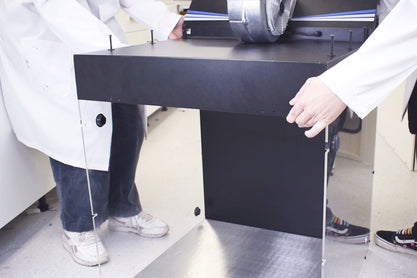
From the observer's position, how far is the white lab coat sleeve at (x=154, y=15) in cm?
155

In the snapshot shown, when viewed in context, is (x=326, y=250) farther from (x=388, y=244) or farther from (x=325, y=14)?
(x=388, y=244)

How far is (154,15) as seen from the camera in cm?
161

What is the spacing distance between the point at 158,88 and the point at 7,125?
844 millimetres

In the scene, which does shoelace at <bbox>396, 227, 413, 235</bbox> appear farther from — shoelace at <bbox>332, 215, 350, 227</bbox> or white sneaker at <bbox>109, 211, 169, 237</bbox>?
white sneaker at <bbox>109, 211, 169, 237</bbox>

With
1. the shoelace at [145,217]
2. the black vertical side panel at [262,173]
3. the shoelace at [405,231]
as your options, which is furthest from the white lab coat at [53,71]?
the shoelace at [405,231]

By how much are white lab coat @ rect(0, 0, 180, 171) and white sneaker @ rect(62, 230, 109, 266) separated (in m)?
0.28

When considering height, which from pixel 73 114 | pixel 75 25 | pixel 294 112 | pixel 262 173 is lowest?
pixel 262 173

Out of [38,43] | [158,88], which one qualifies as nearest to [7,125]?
[38,43]

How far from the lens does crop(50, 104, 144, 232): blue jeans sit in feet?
4.53

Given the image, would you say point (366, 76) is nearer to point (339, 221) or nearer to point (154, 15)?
point (339, 221)

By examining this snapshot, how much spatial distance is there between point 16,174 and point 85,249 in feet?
1.17

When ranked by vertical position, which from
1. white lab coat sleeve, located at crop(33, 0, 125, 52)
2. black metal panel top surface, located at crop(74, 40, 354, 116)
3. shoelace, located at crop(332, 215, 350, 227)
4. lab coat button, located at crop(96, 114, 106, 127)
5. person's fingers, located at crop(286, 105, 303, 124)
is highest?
white lab coat sleeve, located at crop(33, 0, 125, 52)

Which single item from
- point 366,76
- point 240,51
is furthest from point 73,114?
point 366,76

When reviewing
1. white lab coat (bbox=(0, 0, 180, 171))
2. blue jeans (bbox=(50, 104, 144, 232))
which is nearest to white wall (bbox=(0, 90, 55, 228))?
white lab coat (bbox=(0, 0, 180, 171))
